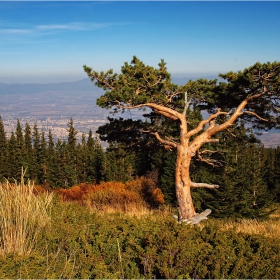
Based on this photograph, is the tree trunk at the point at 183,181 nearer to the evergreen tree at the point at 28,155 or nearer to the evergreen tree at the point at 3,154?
the evergreen tree at the point at 28,155

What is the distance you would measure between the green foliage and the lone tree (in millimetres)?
4405

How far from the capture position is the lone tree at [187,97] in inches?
340

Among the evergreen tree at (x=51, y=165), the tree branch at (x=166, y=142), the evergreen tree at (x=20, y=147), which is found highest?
the tree branch at (x=166, y=142)

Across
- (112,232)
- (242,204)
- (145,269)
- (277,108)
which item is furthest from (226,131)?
(242,204)

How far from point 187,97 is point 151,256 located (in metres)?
6.89

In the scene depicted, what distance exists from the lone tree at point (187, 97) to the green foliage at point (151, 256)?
14.5 ft

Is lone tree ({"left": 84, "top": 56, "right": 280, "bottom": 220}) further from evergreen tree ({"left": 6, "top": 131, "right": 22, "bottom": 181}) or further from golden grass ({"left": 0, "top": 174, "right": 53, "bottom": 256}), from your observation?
evergreen tree ({"left": 6, "top": 131, "right": 22, "bottom": 181})

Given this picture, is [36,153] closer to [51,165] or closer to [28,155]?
[28,155]

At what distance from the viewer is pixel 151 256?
12.8ft

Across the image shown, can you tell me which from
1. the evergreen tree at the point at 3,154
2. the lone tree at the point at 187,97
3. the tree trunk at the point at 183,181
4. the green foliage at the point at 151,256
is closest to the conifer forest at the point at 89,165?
the evergreen tree at the point at 3,154

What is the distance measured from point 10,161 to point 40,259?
5185 centimetres

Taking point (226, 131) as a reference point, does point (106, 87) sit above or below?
above

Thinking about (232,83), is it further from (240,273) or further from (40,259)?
Result: (40,259)

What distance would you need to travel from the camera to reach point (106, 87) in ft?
30.5
